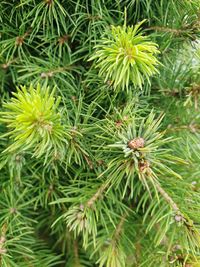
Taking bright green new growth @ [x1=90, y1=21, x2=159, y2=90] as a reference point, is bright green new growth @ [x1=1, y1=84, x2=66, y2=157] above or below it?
below

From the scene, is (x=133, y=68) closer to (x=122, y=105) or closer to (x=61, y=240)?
(x=122, y=105)

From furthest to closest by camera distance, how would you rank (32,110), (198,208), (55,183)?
(55,183)
(198,208)
(32,110)

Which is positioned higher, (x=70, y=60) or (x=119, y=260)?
(x=70, y=60)

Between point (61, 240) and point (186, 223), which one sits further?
point (61, 240)

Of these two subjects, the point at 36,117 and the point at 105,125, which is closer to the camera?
the point at 36,117

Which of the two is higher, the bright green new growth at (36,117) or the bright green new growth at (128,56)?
the bright green new growth at (128,56)

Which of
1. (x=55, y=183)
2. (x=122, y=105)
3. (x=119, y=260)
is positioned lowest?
(x=119, y=260)

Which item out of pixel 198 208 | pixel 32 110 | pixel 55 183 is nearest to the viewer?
pixel 32 110

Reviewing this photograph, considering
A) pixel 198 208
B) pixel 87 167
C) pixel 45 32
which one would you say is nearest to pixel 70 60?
pixel 45 32
